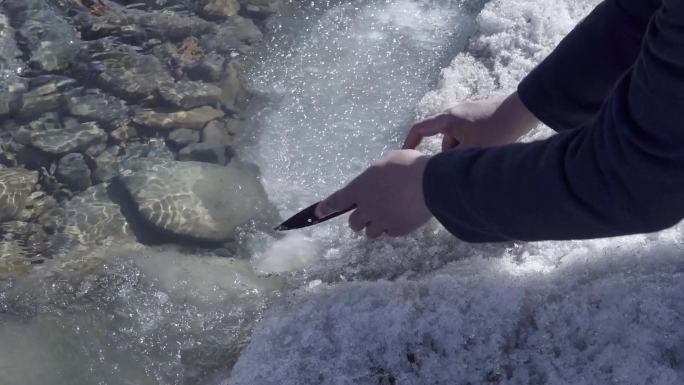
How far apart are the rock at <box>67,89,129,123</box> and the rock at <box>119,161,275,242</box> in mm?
458

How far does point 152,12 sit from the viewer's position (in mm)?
4039

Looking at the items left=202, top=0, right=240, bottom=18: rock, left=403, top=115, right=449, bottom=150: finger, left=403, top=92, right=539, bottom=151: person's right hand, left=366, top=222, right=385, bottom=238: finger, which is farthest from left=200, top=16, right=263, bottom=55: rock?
left=366, top=222, right=385, bottom=238: finger

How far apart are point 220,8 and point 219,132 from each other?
1084 mm

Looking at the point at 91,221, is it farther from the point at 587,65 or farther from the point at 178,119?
the point at 587,65

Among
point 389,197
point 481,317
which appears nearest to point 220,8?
point 389,197

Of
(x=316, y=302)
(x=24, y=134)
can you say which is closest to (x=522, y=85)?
(x=316, y=302)

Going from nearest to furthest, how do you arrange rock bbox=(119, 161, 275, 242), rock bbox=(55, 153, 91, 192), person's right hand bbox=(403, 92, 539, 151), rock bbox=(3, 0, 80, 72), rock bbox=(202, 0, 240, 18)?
person's right hand bbox=(403, 92, 539, 151) → rock bbox=(119, 161, 275, 242) → rock bbox=(55, 153, 91, 192) → rock bbox=(3, 0, 80, 72) → rock bbox=(202, 0, 240, 18)

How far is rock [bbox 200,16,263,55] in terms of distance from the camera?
12.9 feet

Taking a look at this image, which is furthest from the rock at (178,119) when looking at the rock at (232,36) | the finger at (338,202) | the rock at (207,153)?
the finger at (338,202)

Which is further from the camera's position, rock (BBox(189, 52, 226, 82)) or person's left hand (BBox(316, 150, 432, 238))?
rock (BBox(189, 52, 226, 82))

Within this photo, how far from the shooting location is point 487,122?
2.12 meters

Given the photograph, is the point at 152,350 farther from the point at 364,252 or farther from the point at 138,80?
the point at 138,80

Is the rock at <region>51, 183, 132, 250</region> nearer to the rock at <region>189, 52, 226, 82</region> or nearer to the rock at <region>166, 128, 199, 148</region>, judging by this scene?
the rock at <region>166, 128, 199, 148</region>

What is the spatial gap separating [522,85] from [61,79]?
286 cm
